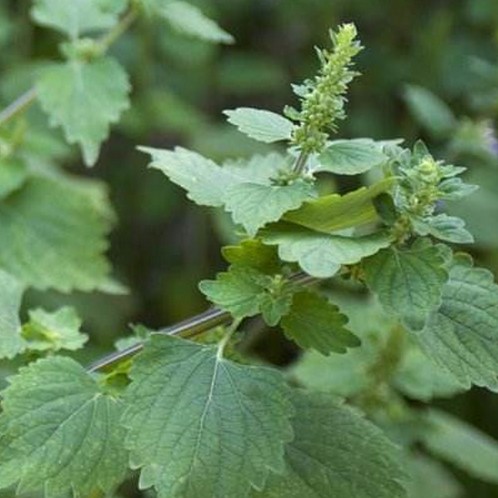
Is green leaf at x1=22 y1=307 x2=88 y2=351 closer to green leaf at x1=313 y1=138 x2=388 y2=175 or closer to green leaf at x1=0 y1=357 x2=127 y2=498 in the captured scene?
green leaf at x1=0 y1=357 x2=127 y2=498

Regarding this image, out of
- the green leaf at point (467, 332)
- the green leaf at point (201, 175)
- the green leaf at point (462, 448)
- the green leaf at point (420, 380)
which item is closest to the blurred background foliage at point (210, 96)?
the green leaf at point (462, 448)

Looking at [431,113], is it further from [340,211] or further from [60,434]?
[60,434]

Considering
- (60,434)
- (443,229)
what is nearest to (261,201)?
(443,229)

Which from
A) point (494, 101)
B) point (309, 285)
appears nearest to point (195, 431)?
point (309, 285)

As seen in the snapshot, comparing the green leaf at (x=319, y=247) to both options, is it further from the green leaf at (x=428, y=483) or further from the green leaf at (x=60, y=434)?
the green leaf at (x=428, y=483)

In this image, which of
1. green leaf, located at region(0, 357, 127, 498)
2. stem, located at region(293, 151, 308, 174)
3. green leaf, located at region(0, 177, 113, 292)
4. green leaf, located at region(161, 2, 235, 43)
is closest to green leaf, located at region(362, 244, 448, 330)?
stem, located at region(293, 151, 308, 174)

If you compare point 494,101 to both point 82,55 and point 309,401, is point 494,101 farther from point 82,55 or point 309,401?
point 309,401
